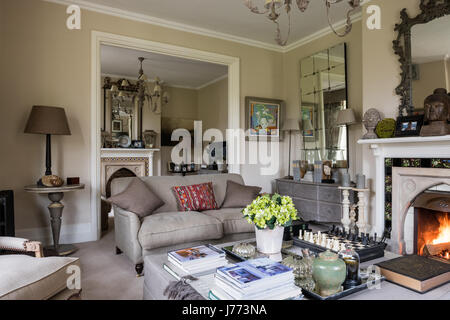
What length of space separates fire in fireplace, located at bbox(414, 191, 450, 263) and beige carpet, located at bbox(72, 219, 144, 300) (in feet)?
8.45

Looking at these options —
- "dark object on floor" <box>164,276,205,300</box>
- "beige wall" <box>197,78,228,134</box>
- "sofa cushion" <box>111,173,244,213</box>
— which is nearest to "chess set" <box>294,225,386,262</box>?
"dark object on floor" <box>164,276,205,300</box>

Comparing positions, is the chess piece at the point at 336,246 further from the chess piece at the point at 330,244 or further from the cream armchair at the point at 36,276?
the cream armchair at the point at 36,276

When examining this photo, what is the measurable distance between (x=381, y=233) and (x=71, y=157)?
11.8 feet

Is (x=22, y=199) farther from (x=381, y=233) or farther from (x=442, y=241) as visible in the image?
(x=442, y=241)

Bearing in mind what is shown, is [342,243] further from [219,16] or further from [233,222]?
[219,16]

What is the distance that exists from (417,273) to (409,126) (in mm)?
1872

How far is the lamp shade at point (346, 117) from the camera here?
3.77 metres

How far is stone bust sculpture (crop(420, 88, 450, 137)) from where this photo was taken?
8.41ft

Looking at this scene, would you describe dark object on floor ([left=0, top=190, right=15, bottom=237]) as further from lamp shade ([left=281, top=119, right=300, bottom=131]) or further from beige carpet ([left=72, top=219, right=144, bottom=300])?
lamp shade ([left=281, top=119, right=300, bottom=131])

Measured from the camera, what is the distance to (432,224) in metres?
2.86

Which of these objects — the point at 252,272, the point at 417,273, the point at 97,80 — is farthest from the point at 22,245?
the point at 97,80

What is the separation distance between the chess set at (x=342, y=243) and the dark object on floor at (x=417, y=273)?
18 centimetres

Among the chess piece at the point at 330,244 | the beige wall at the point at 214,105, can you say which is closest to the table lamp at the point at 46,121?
the chess piece at the point at 330,244

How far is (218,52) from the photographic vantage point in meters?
4.64
